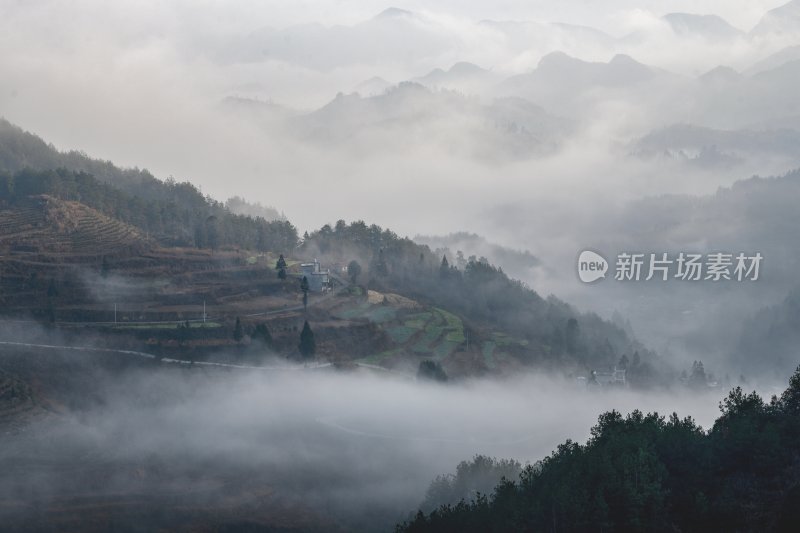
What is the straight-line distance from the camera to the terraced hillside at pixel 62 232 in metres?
75.2

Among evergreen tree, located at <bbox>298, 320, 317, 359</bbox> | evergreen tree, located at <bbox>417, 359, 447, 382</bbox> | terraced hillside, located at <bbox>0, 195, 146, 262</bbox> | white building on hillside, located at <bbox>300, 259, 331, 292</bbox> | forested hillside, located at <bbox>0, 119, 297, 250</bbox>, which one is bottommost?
evergreen tree, located at <bbox>417, 359, 447, 382</bbox>

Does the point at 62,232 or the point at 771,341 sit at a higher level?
the point at 62,232

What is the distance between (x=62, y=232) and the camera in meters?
79.1

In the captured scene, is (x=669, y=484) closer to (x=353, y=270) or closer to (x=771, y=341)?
(x=353, y=270)

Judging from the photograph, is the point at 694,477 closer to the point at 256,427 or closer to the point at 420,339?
the point at 256,427

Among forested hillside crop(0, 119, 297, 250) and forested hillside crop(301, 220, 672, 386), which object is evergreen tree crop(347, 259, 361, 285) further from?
forested hillside crop(0, 119, 297, 250)

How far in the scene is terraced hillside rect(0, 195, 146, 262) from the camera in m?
75.2

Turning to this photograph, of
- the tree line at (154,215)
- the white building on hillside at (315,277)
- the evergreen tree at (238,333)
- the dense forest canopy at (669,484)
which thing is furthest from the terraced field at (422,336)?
the dense forest canopy at (669,484)

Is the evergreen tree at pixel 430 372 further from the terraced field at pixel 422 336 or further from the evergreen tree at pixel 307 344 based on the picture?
the evergreen tree at pixel 307 344

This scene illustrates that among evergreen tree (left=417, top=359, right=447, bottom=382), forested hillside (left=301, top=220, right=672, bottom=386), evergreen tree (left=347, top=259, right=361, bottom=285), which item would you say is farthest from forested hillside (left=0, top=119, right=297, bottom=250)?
evergreen tree (left=417, top=359, right=447, bottom=382)

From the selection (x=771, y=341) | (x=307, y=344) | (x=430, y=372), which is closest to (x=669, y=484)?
(x=430, y=372)

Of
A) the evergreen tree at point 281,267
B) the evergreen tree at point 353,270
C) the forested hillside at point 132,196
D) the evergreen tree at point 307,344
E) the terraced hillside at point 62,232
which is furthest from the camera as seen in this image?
the forested hillside at point 132,196

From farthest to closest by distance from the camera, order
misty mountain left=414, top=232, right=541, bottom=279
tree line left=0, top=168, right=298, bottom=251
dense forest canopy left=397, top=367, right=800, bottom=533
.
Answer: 1. misty mountain left=414, top=232, right=541, bottom=279
2. tree line left=0, top=168, right=298, bottom=251
3. dense forest canopy left=397, top=367, right=800, bottom=533

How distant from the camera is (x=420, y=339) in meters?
75.5
